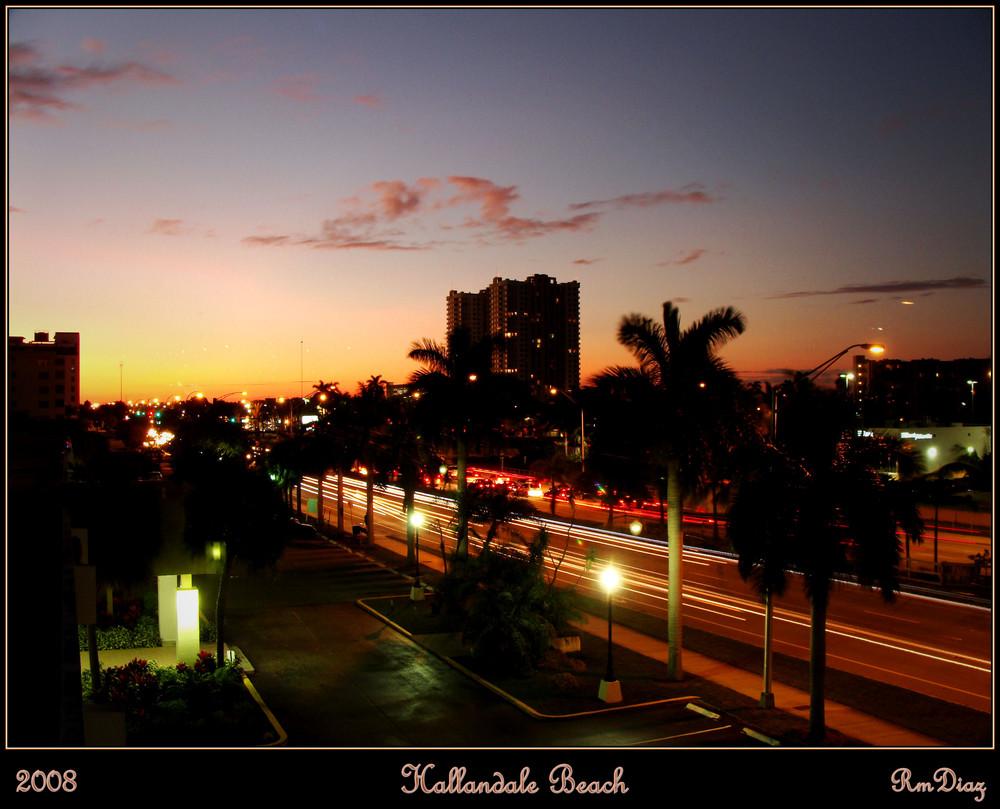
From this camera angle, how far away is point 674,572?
63.0 ft

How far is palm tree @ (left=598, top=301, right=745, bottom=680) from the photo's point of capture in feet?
62.6

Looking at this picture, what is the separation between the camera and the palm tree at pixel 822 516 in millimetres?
14516

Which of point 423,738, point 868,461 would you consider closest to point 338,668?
point 423,738

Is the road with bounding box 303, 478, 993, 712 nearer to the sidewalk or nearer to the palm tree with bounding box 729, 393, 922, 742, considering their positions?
the palm tree with bounding box 729, 393, 922, 742

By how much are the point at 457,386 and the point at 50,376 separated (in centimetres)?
5815

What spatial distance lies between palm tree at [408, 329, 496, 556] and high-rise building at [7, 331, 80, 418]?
1773 inches

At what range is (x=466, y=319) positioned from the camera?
469 ft

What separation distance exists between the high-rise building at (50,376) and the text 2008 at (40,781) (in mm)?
64437

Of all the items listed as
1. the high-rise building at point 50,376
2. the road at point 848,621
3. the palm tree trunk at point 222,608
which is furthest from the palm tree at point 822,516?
the high-rise building at point 50,376

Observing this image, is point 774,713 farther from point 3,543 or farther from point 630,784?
point 3,543

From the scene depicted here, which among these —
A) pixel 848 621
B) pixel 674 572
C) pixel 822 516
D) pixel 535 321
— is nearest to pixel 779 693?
pixel 674 572

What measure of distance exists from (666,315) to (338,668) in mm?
11923

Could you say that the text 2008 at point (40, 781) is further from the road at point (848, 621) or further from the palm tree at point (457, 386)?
the palm tree at point (457, 386)

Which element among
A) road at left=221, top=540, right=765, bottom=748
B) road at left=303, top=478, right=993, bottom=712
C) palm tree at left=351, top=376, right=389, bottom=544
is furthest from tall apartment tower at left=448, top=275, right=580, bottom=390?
road at left=221, top=540, right=765, bottom=748
